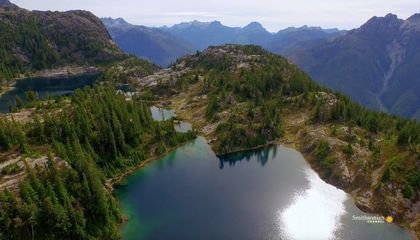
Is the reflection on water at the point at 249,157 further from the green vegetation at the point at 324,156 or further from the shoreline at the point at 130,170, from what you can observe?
the shoreline at the point at 130,170

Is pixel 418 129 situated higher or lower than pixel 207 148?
higher

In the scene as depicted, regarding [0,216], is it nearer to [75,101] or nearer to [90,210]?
[90,210]

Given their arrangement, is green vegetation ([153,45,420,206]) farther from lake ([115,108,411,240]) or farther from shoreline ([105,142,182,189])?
shoreline ([105,142,182,189])

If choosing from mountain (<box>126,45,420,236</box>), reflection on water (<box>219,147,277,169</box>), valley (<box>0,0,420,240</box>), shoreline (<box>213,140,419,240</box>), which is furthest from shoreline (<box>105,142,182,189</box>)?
reflection on water (<box>219,147,277,169</box>)

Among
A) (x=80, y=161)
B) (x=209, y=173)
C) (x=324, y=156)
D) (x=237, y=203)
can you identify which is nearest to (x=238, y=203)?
(x=237, y=203)

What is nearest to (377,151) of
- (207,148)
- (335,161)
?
(335,161)

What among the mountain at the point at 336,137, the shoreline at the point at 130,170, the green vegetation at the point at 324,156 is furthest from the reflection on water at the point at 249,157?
the shoreline at the point at 130,170
